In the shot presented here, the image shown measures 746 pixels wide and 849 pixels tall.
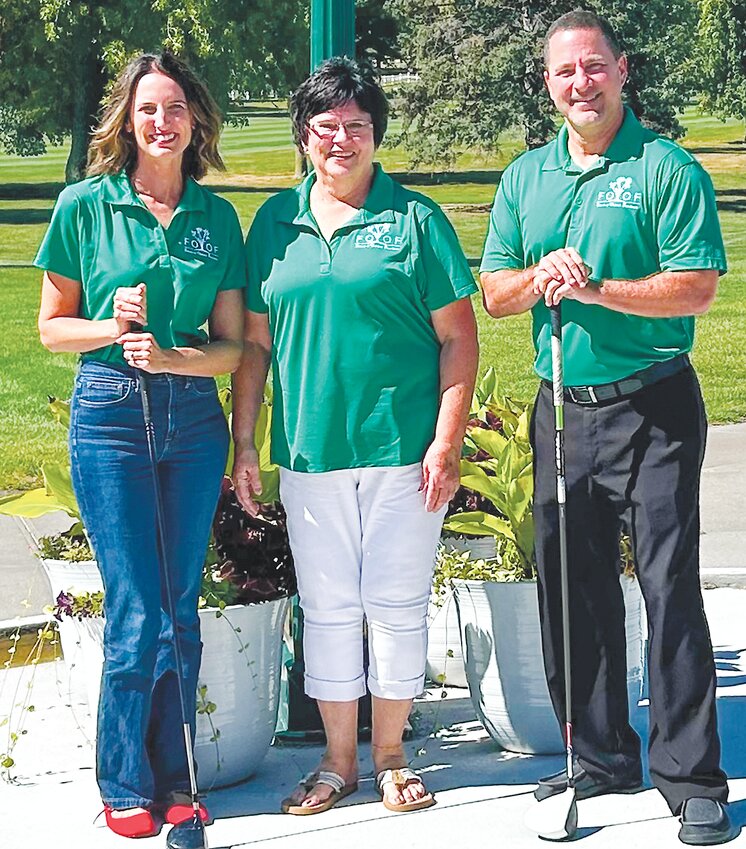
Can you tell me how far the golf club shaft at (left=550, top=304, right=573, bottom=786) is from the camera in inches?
168

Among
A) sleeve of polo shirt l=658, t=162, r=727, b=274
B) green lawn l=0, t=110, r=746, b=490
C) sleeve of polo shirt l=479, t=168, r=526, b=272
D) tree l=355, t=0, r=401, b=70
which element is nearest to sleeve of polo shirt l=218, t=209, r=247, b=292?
sleeve of polo shirt l=479, t=168, r=526, b=272

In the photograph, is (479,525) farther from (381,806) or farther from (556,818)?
(556,818)

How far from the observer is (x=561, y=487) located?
14.2ft

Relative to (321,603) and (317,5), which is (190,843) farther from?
(317,5)

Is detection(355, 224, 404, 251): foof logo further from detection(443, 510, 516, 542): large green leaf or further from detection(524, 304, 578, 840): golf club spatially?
detection(443, 510, 516, 542): large green leaf

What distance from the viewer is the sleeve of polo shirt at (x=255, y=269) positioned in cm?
441

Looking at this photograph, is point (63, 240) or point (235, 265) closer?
point (63, 240)

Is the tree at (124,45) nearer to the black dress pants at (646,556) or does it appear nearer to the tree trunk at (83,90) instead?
the tree trunk at (83,90)

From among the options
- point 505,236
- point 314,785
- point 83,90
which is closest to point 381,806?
point 314,785

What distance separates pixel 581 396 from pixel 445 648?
1.64 meters

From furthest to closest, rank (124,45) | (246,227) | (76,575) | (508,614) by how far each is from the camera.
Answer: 1. (124,45)
2. (246,227)
3. (508,614)
4. (76,575)

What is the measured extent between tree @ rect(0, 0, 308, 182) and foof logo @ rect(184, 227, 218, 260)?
30762 mm

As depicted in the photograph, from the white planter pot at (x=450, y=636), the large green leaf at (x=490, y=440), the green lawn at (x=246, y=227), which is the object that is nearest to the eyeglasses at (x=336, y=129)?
the large green leaf at (x=490, y=440)

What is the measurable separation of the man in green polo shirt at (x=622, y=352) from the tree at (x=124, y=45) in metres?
31.0
